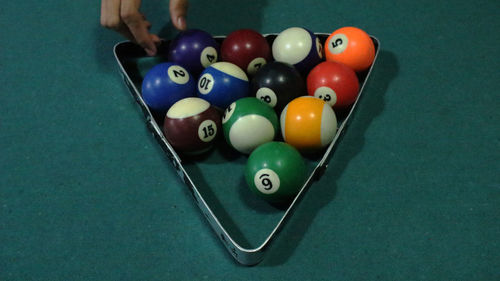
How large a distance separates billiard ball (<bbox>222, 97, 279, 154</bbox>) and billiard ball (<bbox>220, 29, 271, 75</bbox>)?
1.11 feet

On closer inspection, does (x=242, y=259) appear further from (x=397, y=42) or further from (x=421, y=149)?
(x=397, y=42)

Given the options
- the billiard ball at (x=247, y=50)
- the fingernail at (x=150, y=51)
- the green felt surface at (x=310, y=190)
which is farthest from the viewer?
the fingernail at (x=150, y=51)

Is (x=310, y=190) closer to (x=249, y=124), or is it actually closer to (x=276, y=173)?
(x=276, y=173)

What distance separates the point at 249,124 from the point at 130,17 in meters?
0.80

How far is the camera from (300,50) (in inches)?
86.0

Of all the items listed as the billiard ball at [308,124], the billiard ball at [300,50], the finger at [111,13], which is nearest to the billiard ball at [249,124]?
the billiard ball at [308,124]

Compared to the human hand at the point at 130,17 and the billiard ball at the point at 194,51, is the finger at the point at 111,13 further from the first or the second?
the billiard ball at the point at 194,51

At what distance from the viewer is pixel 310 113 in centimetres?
187

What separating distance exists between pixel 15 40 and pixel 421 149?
8.46 feet

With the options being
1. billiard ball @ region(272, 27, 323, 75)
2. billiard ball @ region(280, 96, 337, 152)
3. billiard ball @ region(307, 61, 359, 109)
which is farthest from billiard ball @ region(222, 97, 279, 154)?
billiard ball @ region(272, 27, 323, 75)

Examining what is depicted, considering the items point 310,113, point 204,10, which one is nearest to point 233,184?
point 310,113

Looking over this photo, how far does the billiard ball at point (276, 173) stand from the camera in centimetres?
170

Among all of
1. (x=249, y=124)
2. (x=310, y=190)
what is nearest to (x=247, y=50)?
(x=249, y=124)

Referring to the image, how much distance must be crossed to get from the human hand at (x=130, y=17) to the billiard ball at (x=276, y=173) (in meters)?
0.93
